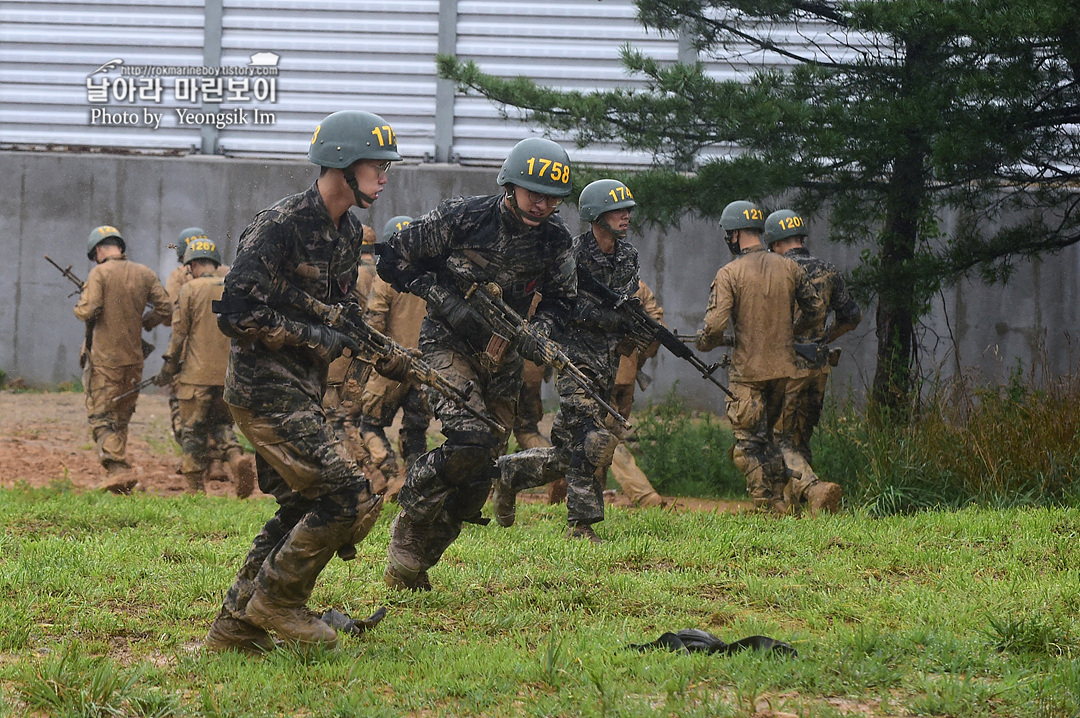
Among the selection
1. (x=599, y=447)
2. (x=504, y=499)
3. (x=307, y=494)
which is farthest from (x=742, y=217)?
(x=307, y=494)

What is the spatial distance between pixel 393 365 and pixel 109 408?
5890mm

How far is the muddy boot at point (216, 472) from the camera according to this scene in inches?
417

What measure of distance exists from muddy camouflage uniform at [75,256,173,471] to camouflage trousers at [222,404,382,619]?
5.97 metres

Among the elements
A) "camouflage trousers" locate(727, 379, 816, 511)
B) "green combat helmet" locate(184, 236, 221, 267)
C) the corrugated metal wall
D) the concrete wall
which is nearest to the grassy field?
"camouflage trousers" locate(727, 379, 816, 511)

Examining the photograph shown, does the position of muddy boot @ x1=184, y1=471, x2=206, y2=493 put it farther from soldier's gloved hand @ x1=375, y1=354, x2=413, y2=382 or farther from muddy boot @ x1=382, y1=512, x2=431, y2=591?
soldier's gloved hand @ x1=375, y1=354, x2=413, y2=382

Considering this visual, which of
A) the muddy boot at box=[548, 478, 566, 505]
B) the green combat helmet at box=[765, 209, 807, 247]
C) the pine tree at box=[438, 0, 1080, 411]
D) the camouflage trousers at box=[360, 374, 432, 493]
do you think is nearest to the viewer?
the pine tree at box=[438, 0, 1080, 411]

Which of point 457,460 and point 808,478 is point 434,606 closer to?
point 457,460

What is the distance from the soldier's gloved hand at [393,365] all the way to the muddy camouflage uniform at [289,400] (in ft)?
1.36

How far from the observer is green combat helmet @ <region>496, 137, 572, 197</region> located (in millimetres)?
5965

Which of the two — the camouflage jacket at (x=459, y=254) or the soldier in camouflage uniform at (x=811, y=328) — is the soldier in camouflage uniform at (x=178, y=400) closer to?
the camouflage jacket at (x=459, y=254)

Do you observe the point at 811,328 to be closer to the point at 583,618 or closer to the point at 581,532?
the point at 581,532

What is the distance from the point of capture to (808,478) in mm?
8891

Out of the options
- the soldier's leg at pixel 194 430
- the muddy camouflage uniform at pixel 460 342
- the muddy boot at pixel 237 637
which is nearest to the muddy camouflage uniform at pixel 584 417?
the muddy camouflage uniform at pixel 460 342

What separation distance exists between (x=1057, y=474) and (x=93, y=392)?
Answer: 7.92 metres
